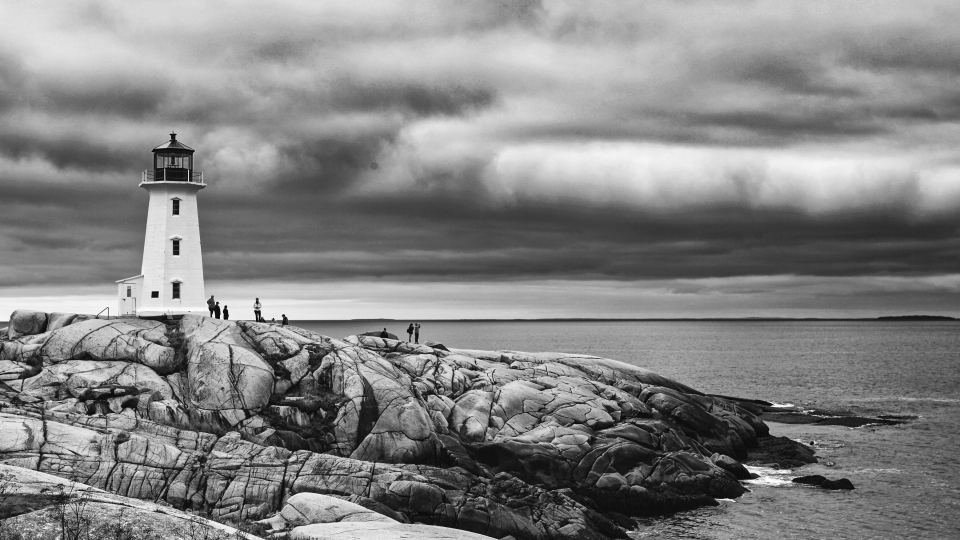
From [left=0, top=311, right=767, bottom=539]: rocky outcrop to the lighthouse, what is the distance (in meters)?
6.60

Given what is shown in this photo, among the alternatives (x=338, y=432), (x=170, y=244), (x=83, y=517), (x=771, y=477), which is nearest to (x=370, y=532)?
(x=83, y=517)

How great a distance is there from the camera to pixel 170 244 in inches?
2153

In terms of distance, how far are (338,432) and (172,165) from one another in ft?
77.5

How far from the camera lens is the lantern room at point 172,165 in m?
54.8

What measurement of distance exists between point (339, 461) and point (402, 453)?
572 cm

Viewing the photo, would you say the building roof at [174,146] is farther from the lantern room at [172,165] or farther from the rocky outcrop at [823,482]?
the rocky outcrop at [823,482]

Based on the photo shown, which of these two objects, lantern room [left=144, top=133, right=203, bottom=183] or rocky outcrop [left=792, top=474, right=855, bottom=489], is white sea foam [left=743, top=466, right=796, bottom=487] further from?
lantern room [left=144, top=133, right=203, bottom=183]

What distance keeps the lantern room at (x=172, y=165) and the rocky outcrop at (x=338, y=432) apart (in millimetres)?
11265

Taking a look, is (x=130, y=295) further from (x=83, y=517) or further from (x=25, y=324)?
(x=83, y=517)

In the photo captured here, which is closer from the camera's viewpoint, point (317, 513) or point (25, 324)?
point (317, 513)

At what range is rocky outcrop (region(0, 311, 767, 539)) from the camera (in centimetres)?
3259

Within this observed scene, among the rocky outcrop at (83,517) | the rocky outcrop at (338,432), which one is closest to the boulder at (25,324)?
the rocky outcrop at (338,432)

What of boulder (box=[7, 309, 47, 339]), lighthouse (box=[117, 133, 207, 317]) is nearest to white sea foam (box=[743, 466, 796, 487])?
lighthouse (box=[117, 133, 207, 317])

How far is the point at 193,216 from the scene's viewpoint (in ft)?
181
